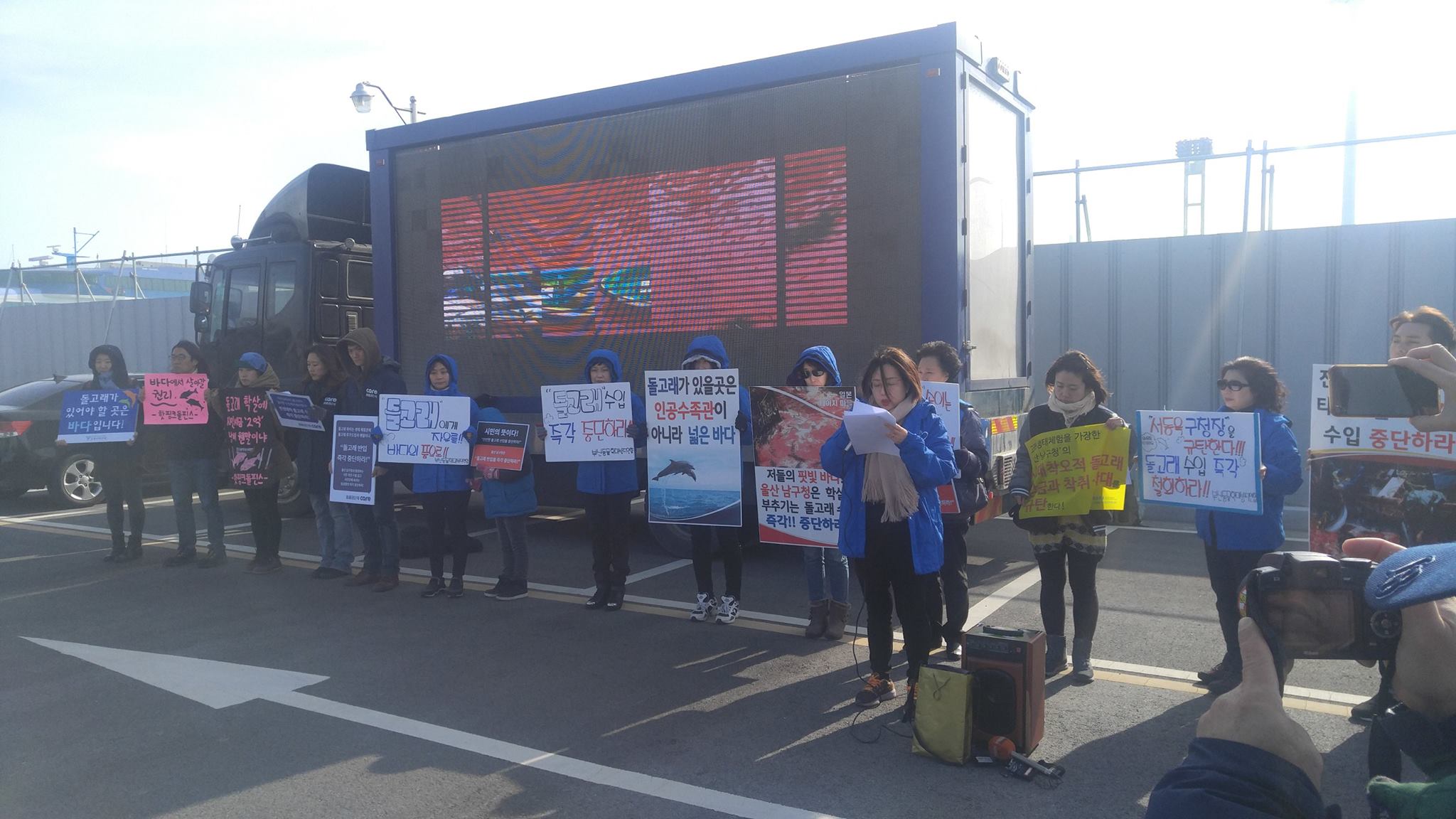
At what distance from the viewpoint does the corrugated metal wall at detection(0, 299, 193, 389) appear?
818 inches

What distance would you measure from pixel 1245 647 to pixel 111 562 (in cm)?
968

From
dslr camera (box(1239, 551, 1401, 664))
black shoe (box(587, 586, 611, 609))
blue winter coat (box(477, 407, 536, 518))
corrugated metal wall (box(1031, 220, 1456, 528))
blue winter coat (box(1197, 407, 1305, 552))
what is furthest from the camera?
corrugated metal wall (box(1031, 220, 1456, 528))

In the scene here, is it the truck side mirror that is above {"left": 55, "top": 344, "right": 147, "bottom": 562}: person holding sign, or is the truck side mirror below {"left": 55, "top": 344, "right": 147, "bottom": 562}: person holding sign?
above

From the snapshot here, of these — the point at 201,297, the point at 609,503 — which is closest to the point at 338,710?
the point at 609,503

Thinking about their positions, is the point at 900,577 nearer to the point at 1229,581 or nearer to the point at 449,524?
the point at 1229,581

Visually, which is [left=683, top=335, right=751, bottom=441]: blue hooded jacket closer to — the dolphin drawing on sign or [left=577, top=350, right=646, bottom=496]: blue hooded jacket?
the dolphin drawing on sign

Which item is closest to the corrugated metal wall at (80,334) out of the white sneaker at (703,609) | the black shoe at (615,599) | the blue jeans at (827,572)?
the black shoe at (615,599)

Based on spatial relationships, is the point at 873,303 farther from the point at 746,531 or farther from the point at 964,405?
the point at 746,531

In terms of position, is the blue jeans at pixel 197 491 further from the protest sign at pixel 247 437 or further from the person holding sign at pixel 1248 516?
the person holding sign at pixel 1248 516

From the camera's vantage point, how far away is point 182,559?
848 cm

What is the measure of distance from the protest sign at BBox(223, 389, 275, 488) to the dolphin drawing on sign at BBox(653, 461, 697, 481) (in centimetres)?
379

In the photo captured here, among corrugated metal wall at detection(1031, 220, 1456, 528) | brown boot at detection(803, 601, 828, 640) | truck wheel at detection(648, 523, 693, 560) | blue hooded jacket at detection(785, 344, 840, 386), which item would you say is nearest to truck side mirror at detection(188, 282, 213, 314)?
truck wheel at detection(648, 523, 693, 560)

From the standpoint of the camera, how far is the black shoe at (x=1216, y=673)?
4.75 metres

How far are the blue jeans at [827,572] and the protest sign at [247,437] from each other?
16.0 feet
